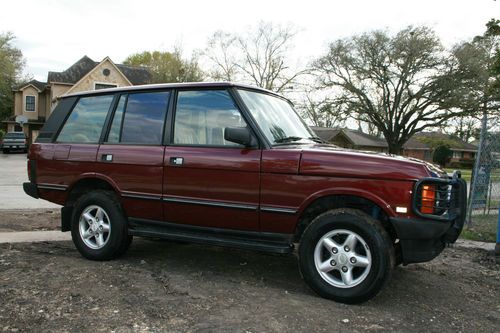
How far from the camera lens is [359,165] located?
4.00 m

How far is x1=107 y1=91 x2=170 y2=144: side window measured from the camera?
504 centimetres

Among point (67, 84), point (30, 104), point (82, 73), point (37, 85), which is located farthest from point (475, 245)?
point (37, 85)

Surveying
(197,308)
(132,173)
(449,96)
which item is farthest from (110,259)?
(449,96)

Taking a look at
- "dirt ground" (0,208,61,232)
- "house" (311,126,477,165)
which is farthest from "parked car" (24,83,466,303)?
"house" (311,126,477,165)

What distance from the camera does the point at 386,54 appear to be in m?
36.9

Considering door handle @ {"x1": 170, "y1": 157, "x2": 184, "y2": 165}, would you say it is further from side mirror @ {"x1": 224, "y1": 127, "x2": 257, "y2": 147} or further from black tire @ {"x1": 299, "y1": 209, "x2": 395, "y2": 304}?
black tire @ {"x1": 299, "y1": 209, "x2": 395, "y2": 304}

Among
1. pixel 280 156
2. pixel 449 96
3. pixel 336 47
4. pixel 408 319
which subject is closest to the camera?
pixel 408 319

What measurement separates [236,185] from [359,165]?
1200mm

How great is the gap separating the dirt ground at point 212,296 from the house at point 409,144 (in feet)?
107

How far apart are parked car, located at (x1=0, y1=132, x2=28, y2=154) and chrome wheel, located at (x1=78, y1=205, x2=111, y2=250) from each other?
3294cm

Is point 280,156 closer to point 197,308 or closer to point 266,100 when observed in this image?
point 266,100

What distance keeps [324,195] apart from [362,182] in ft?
1.17

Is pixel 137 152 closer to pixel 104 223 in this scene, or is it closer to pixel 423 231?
pixel 104 223

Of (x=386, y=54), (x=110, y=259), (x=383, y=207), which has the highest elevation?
(x=386, y=54)
